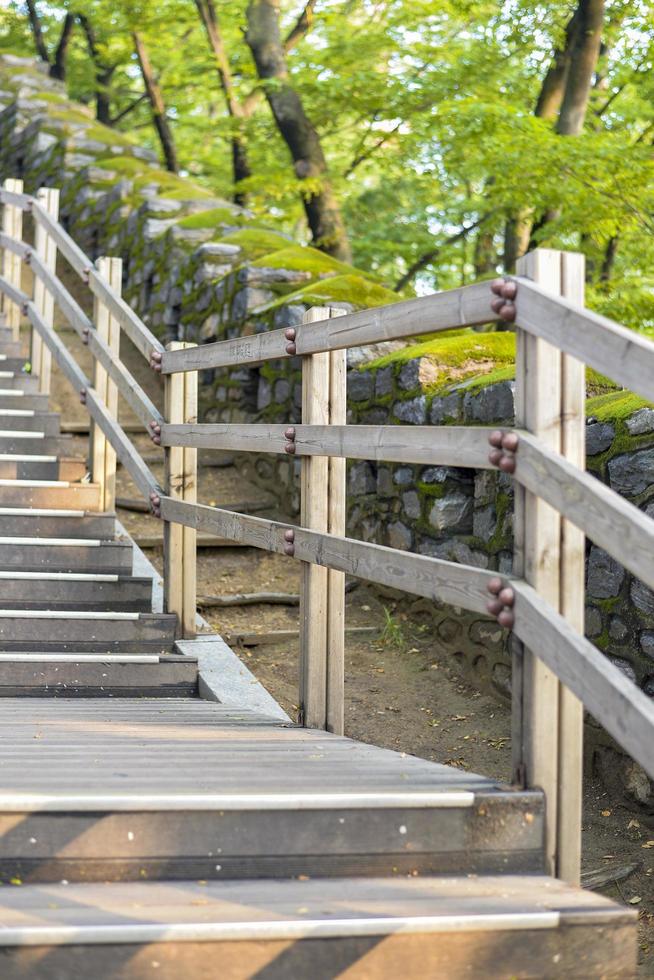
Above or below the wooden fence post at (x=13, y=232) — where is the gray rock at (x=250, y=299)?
below

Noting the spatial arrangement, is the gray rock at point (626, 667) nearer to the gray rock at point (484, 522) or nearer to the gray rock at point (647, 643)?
the gray rock at point (647, 643)

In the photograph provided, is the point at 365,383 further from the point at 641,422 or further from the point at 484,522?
the point at 641,422

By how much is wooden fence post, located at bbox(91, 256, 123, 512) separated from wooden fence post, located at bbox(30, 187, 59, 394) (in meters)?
0.81

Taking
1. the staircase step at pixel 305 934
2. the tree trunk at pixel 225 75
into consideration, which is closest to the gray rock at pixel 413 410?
the staircase step at pixel 305 934

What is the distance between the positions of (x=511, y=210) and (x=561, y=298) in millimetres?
7991

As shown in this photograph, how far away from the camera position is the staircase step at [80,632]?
4.43 meters

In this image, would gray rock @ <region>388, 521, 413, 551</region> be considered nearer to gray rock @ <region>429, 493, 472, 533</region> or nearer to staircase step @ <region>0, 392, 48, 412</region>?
gray rock @ <region>429, 493, 472, 533</region>

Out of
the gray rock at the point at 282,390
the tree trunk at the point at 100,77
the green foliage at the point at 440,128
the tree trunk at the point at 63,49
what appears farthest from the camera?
the tree trunk at the point at 63,49

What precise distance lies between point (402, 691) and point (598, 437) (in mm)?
1559

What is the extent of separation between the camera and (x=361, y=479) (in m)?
6.05

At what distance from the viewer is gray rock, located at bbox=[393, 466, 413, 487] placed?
553cm

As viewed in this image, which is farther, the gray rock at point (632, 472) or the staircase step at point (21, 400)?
the staircase step at point (21, 400)

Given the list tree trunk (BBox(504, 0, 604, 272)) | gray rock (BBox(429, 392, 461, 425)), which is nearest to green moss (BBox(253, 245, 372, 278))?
tree trunk (BBox(504, 0, 604, 272))

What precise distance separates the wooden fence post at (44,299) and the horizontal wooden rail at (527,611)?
327cm
